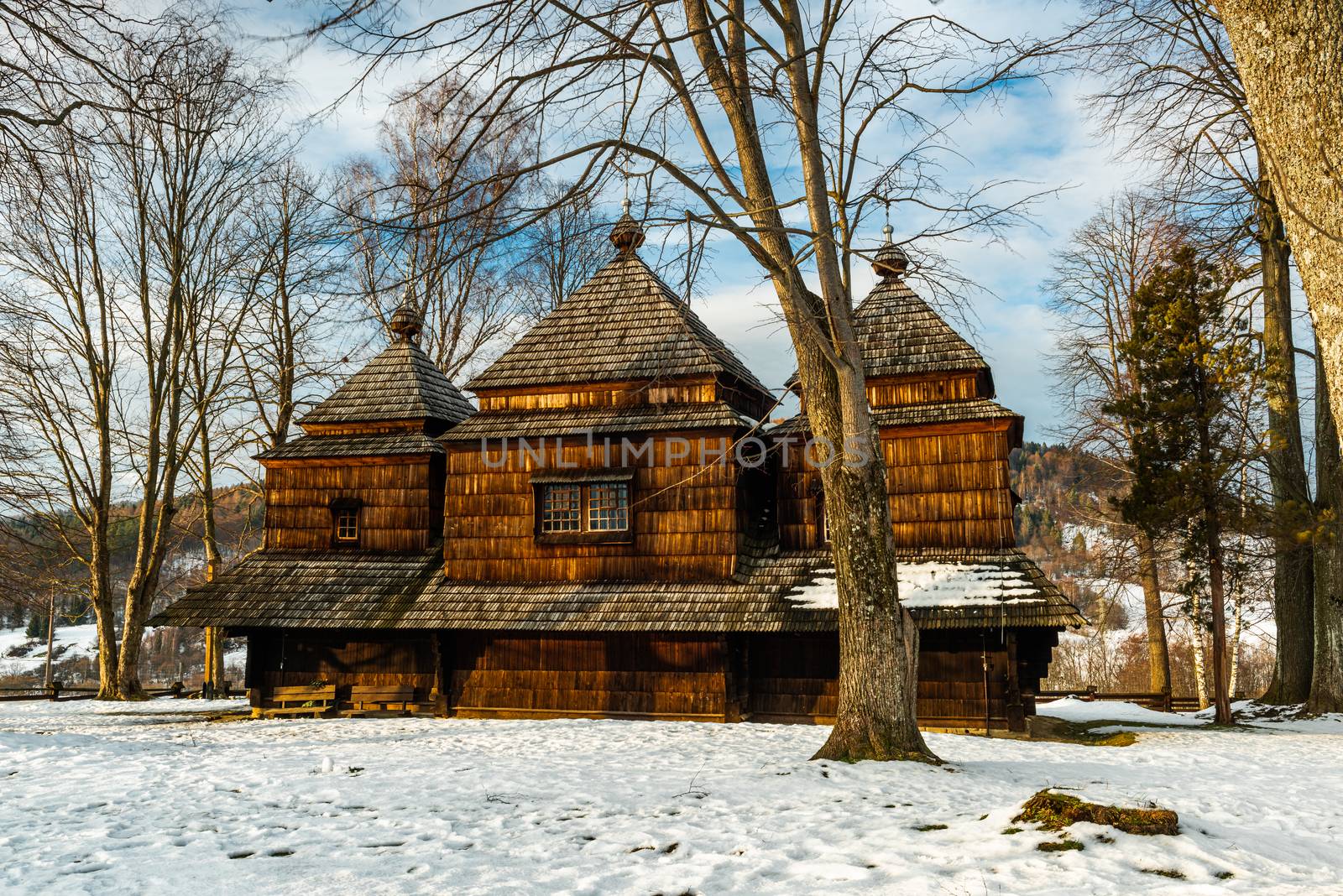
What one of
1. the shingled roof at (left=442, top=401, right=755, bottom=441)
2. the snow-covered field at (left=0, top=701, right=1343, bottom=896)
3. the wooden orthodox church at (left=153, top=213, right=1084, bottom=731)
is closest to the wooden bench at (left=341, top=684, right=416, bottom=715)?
the wooden orthodox church at (left=153, top=213, right=1084, bottom=731)

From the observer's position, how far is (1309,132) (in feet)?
12.3

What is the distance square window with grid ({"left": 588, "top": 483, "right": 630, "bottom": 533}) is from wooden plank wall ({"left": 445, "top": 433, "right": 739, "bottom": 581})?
0.24 meters

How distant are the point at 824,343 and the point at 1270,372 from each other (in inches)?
498

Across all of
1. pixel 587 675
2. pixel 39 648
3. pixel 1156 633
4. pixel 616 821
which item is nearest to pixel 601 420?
pixel 587 675

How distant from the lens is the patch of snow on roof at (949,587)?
1394cm

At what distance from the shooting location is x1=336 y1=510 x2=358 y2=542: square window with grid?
1864 centimetres

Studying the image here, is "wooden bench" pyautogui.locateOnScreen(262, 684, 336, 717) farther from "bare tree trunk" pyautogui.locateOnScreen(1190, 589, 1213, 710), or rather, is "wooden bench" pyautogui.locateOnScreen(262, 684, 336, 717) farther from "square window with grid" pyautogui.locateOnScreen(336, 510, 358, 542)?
"bare tree trunk" pyautogui.locateOnScreen(1190, 589, 1213, 710)

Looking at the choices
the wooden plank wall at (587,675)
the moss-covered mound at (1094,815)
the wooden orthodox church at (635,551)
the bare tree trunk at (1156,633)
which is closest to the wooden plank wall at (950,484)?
the wooden orthodox church at (635,551)

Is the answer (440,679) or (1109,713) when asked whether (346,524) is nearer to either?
(440,679)

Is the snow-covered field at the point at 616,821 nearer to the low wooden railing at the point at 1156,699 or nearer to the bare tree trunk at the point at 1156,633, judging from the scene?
the low wooden railing at the point at 1156,699

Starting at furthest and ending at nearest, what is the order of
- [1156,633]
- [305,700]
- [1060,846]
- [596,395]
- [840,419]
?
[1156,633], [305,700], [596,395], [840,419], [1060,846]

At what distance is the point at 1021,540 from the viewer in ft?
266

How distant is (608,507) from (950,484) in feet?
20.1

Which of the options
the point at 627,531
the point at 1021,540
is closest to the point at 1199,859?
the point at 627,531
